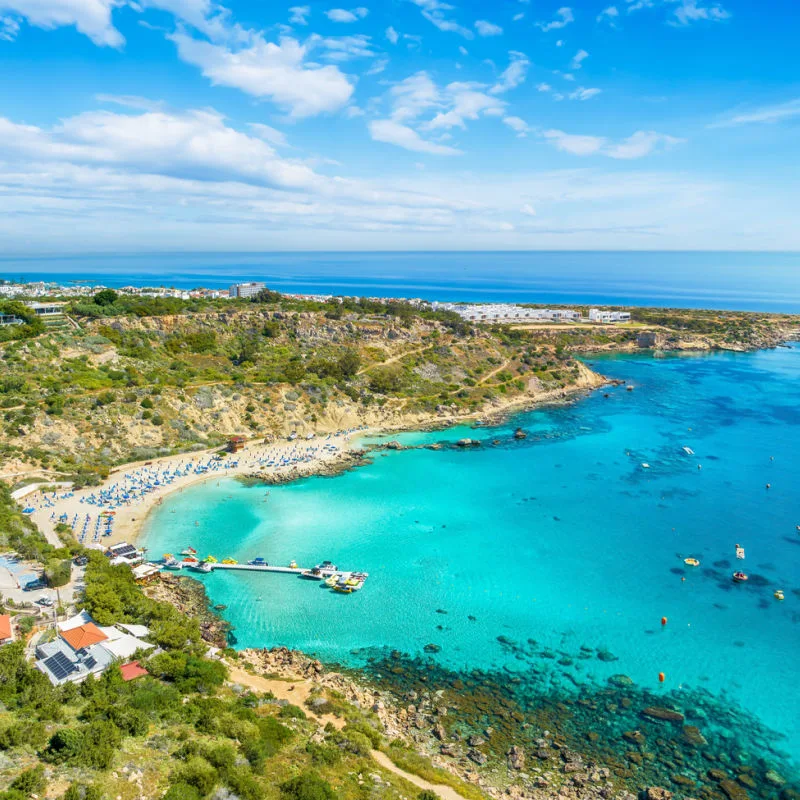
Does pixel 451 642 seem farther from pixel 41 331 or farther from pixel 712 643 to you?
pixel 41 331

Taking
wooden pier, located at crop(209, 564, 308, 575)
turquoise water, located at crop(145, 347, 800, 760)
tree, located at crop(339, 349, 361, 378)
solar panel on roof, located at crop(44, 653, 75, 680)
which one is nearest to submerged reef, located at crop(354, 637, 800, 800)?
turquoise water, located at crop(145, 347, 800, 760)

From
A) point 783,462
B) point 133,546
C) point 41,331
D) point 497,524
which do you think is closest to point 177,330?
point 41,331

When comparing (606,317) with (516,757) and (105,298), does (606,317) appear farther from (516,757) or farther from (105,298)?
(516,757)

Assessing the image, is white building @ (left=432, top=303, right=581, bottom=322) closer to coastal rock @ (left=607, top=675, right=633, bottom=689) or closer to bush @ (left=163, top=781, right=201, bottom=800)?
coastal rock @ (left=607, top=675, right=633, bottom=689)

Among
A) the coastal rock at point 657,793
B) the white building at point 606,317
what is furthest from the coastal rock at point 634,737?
the white building at point 606,317

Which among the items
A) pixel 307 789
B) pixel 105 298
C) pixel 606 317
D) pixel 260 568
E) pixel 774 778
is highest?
pixel 105 298

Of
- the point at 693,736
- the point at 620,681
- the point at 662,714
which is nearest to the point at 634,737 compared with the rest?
the point at 662,714
